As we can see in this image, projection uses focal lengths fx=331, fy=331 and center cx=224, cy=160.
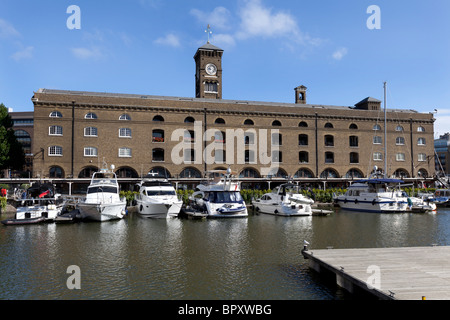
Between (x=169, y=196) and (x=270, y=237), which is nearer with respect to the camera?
(x=270, y=237)

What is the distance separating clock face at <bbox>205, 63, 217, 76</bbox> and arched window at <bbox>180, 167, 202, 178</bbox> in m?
22.0

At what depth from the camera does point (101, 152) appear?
145 feet

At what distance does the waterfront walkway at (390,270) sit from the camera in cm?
865

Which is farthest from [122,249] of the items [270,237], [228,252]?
[270,237]

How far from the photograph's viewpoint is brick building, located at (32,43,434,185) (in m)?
43.2

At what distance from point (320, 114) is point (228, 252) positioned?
40.9 m

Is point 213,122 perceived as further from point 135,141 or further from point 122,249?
point 122,249

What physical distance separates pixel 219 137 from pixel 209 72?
1808 centimetres

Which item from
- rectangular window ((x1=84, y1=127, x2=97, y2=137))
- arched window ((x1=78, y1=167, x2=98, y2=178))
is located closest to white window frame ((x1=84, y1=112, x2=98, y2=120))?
rectangular window ((x1=84, y1=127, x2=97, y2=137))

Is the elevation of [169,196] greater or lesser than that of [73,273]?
greater

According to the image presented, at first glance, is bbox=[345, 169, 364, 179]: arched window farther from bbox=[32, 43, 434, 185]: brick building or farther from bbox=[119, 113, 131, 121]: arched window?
bbox=[119, 113, 131, 121]: arched window

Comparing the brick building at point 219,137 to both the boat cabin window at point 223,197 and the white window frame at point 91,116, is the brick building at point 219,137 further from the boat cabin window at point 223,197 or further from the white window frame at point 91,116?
the boat cabin window at point 223,197

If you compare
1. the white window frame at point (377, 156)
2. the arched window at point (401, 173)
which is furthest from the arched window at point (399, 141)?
the arched window at point (401, 173)

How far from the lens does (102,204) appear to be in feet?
81.3
